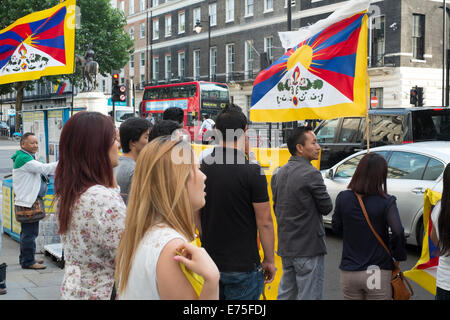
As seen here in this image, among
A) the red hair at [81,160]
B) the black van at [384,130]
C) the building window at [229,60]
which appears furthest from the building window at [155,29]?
the red hair at [81,160]

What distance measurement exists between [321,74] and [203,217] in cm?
248

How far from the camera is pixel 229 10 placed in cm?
4431

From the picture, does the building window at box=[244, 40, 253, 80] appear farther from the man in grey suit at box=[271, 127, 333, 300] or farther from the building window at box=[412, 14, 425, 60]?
the man in grey suit at box=[271, 127, 333, 300]

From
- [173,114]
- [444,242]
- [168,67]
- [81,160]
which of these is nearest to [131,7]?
[168,67]

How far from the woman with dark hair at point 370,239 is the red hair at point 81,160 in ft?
6.51

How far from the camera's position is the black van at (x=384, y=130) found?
1048 centimetres

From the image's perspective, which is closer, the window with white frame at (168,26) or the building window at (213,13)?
the building window at (213,13)

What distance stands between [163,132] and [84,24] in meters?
42.4

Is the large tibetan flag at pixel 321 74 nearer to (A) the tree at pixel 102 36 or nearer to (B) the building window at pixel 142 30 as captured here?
(A) the tree at pixel 102 36

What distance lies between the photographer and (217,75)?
1786 inches

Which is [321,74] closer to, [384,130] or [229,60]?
[384,130]
